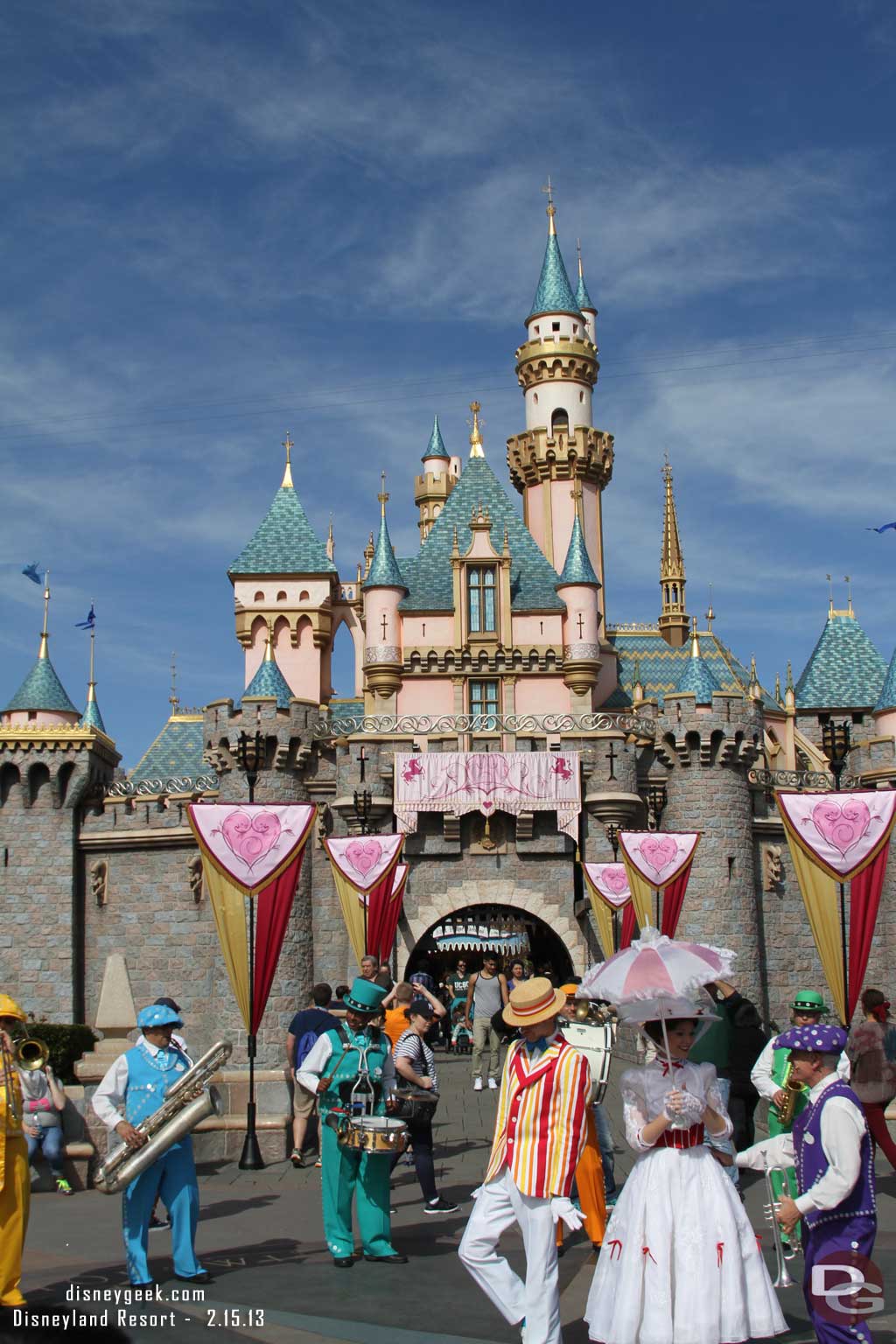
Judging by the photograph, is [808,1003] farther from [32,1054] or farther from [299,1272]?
[32,1054]

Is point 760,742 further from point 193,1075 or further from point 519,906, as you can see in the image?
point 193,1075

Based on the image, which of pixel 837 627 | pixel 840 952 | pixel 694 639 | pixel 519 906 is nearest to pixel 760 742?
pixel 694 639

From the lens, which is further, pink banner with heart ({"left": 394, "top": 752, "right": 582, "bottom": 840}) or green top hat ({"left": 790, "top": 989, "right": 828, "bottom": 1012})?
pink banner with heart ({"left": 394, "top": 752, "right": 582, "bottom": 840})

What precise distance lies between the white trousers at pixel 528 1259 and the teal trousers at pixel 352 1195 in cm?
197

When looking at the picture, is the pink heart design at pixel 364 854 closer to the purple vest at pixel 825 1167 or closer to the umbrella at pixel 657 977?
the umbrella at pixel 657 977

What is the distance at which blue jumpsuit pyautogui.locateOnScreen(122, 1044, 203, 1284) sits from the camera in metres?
7.32

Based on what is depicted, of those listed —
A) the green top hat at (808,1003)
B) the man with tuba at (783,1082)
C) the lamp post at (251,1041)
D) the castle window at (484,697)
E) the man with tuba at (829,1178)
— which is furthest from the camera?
the castle window at (484,697)

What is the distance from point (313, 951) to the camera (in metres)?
27.0

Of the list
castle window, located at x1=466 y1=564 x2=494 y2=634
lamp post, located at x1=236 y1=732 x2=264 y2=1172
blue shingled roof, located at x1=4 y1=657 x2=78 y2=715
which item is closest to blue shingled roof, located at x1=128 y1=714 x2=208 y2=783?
blue shingled roof, located at x1=4 y1=657 x2=78 y2=715

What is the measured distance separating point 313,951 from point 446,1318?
20.4 metres

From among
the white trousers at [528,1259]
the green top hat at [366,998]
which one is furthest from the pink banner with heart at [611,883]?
the white trousers at [528,1259]

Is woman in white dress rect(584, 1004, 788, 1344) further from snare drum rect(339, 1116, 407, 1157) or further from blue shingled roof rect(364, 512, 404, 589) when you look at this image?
blue shingled roof rect(364, 512, 404, 589)

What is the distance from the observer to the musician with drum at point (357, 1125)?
796 centimetres

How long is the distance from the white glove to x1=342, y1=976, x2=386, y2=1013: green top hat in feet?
8.34
